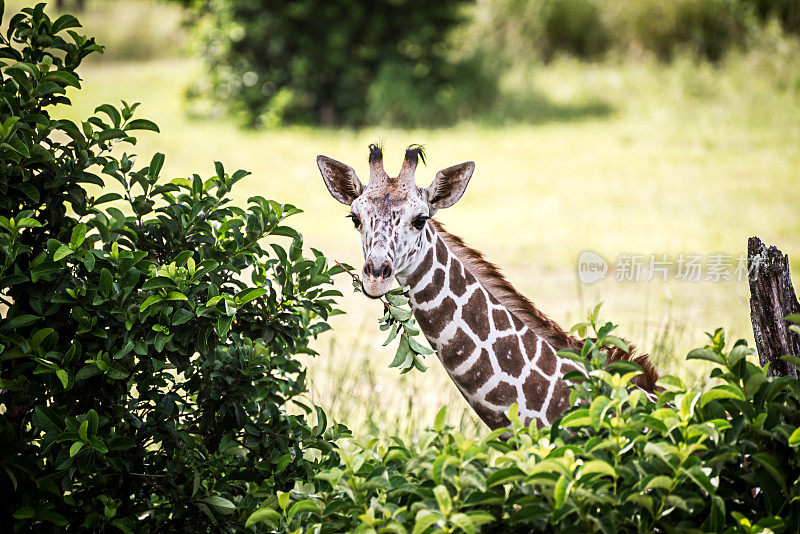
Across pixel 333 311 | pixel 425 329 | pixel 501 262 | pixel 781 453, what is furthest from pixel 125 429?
pixel 501 262

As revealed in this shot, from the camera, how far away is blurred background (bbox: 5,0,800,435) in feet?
30.5

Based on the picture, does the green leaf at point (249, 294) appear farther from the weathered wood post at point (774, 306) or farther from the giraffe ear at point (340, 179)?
the weathered wood post at point (774, 306)

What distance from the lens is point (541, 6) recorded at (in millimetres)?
16922

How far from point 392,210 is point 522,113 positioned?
12.0 meters

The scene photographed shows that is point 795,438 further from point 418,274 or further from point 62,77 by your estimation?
point 62,77

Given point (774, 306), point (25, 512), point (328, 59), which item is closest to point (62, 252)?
point (25, 512)

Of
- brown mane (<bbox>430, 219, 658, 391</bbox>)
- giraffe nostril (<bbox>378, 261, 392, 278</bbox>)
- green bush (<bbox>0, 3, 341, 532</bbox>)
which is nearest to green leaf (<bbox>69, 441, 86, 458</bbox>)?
green bush (<bbox>0, 3, 341, 532</bbox>)

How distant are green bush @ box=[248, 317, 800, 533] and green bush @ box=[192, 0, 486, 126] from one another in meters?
12.0

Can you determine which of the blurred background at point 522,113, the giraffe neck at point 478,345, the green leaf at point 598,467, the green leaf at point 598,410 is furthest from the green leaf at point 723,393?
the blurred background at point 522,113

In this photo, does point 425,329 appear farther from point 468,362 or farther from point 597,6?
point 597,6

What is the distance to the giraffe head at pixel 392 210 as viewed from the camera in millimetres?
2873

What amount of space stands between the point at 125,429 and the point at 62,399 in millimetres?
235

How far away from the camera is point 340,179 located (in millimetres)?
3346

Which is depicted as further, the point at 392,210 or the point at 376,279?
the point at 392,210
